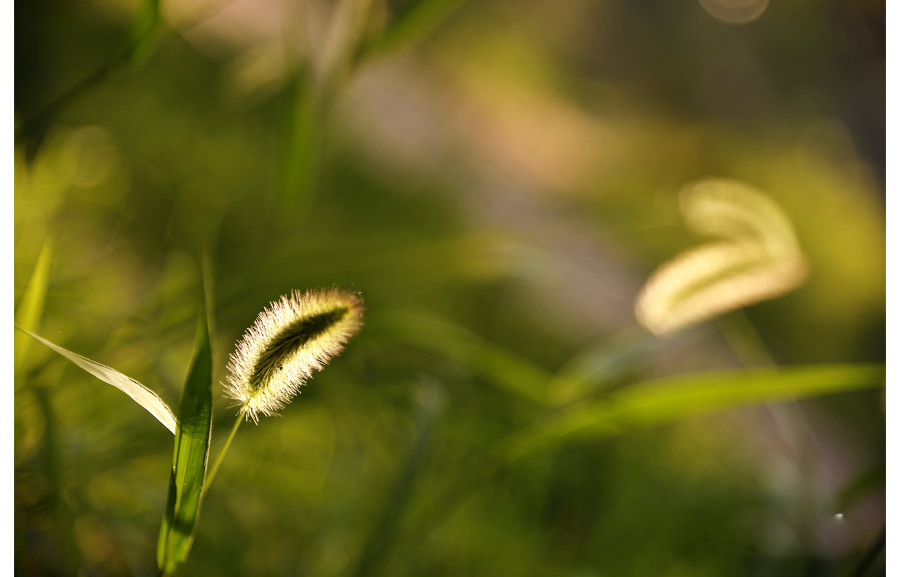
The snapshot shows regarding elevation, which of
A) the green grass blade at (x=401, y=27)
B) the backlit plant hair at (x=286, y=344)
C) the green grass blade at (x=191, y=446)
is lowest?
the green grass blade at (x=191, y=446)

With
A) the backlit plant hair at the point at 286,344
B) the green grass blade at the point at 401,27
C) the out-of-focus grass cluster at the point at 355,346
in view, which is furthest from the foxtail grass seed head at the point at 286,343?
the green grass blade at the point at 401,27

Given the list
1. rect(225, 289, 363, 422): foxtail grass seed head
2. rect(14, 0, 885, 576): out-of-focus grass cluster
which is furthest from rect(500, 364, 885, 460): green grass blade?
rect(225, 289, 363, 422): foxtail grass seed head

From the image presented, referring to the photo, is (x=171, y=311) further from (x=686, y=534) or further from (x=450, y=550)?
(x=686, y=534)

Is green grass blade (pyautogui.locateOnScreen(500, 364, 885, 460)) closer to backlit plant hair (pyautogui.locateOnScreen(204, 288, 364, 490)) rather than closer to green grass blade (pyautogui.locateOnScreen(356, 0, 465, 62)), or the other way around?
backlit plant hair (pyautogui.locateOnScreen(204, 288, 364, 490))

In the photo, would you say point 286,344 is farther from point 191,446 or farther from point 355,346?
point 355,346

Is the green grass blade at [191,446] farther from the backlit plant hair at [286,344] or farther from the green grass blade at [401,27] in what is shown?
the green grass blade at [401,27]

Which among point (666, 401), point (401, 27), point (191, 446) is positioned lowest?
point (191, 446)

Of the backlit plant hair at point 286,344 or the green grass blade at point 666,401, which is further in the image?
the green grass blade at point 666,401

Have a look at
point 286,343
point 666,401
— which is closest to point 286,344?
point 286,343
